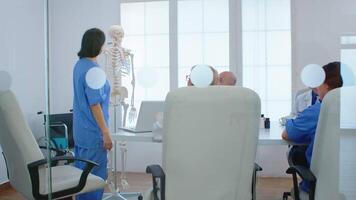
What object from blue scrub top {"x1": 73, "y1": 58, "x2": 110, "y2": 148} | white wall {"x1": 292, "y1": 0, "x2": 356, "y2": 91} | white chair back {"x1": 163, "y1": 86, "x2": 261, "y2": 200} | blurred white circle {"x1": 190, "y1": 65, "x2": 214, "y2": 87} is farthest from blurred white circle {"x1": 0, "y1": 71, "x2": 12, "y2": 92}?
white wall {"x1": 292, "y1": 0, "x2": 356, "y2": 91}

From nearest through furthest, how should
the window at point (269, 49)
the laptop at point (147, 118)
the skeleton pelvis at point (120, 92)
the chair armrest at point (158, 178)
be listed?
the chair armrest at point (158, 178) → the laptop at point (147, 118) → the window at point (269, 49) → the skeleton pelvis at point (120, 92)

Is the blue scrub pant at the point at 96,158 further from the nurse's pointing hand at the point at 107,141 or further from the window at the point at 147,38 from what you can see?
the window at the point at 147,38

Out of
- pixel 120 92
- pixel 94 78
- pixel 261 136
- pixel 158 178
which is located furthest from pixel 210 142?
pixel 120 92

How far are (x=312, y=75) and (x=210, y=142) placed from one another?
4.08 feet

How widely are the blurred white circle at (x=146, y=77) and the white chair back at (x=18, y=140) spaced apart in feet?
4.48

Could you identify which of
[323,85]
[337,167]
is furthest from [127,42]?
[337,167]

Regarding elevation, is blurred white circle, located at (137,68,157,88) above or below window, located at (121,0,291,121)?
below

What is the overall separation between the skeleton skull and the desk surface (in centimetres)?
106

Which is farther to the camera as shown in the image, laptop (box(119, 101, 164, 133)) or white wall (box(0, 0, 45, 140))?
white wall (box(0, 0, 45, 140))

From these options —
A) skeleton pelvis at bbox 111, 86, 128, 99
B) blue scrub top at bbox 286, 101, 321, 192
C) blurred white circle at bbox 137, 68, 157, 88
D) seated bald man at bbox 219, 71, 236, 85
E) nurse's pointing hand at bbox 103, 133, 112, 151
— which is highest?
blurred white circle at bbox 137, 68, 157, 88

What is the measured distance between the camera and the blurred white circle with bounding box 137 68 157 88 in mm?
3109

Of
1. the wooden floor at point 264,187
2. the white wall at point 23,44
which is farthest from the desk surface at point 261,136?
the white wall at point 23,44

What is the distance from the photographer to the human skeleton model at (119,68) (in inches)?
117

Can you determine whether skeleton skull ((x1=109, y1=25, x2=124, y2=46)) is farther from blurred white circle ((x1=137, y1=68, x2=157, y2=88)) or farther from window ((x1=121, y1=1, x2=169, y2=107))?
blurred white circle ((x1=137, y1=68, x2=157, y2=88))
